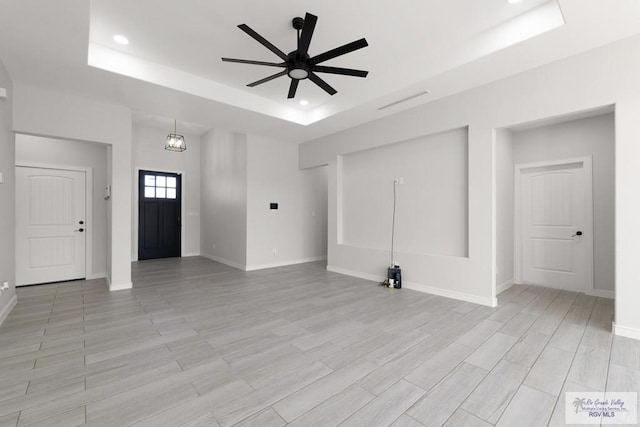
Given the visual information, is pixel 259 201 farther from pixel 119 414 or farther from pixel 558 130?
pixel 558 130

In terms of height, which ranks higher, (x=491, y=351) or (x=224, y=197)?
(x=224, y=197)

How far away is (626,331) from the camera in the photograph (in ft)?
9.17

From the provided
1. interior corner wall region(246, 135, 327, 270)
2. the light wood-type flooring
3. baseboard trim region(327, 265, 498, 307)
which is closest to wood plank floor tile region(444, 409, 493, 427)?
the light wood-type flooring

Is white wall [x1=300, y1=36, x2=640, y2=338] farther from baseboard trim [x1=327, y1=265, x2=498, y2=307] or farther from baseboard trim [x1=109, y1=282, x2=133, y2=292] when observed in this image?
baseboard trim [x1=109, y1=282, x2=133, y2=292]

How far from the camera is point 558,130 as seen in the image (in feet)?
14.3

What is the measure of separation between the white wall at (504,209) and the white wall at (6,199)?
21.0 feet

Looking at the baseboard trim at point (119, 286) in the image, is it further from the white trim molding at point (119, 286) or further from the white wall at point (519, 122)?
the white wall at point (519, 122)

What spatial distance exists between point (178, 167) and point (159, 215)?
140 cm

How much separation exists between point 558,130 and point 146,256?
9.02 meters

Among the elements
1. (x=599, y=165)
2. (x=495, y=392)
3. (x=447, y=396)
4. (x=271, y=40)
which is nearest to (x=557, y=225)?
(x=599, y=165)

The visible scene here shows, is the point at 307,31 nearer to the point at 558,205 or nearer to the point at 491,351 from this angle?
the point at 491,351

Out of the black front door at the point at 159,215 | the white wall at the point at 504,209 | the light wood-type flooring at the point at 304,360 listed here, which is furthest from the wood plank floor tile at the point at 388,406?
the black front door at the point at 159,215

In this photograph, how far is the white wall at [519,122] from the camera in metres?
2.79

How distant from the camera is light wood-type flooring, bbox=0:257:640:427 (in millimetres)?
1773
